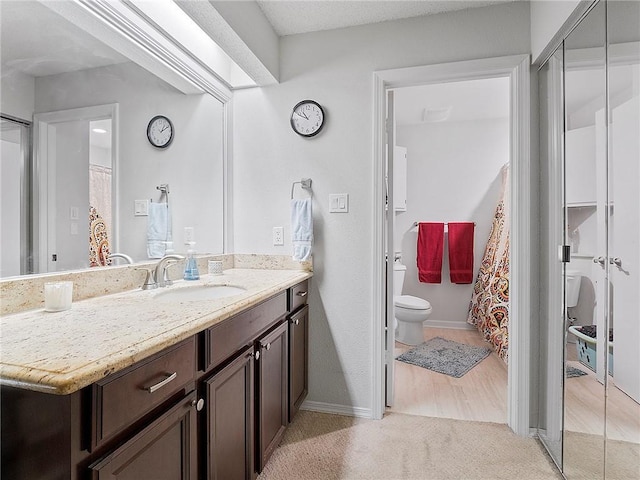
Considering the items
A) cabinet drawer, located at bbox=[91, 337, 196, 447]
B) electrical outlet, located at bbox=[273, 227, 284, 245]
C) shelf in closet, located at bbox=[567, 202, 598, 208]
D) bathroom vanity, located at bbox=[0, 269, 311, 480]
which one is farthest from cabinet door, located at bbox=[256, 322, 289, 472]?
shelf in closet, located at bbox=[567, 202, 598, 208]

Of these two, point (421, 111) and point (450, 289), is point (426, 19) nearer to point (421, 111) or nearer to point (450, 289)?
point (421, 111)

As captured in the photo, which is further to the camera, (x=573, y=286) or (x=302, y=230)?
(x=302, y=230)

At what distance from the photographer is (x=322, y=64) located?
214cm

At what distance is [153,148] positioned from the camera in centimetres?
173

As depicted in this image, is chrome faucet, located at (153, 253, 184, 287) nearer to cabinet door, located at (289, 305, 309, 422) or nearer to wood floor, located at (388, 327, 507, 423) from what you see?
cabinet door, located at (289, 305, 309, 422)

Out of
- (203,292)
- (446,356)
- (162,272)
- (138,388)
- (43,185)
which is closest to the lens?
(138,388)

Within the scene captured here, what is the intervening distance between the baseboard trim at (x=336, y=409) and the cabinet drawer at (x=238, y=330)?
808 mm

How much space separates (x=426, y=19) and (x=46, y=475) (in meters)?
2.44

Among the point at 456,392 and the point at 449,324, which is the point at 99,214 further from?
the point at 449,324

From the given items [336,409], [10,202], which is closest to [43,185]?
[10,202]

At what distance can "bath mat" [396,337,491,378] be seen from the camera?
2828mm

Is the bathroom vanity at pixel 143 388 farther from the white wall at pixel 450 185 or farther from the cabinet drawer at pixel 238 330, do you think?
the white wall at pixel 450 185

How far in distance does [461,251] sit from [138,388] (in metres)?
3.67

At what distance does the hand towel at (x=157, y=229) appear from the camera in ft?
5.59
